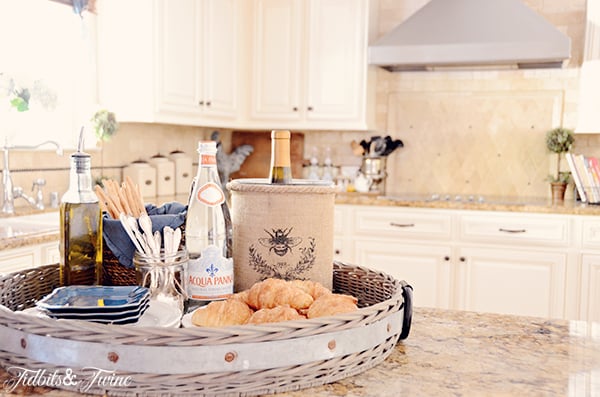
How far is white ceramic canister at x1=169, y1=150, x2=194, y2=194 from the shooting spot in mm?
3973

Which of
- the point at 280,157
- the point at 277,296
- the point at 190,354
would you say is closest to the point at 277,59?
the point at 280,157

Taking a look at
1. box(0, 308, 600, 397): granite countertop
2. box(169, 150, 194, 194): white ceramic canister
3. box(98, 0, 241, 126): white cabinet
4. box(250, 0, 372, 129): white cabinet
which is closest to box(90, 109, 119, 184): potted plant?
box(98, 0, 241, 126): white cabinet

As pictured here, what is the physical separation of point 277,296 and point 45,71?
8.98 feet

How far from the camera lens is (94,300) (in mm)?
936

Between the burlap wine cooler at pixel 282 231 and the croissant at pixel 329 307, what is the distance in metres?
0.17

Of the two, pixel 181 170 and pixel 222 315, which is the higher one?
pixel 181 170

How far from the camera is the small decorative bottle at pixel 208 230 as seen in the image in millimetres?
1104

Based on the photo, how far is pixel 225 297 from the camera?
110 cm

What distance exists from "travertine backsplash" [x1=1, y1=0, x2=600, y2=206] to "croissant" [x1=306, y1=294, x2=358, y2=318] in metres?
2.86

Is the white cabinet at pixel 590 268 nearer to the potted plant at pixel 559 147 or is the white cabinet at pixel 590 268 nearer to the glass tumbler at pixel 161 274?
the potted plant at pixel 559 147

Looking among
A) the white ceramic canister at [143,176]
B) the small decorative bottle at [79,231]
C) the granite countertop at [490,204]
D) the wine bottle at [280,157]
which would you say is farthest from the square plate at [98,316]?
the granite countertop at [490,204]

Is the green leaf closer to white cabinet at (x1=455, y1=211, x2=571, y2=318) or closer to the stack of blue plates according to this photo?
the stack of blue plates

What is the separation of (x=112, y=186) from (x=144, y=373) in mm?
487

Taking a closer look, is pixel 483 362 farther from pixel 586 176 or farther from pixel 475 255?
pixel 586 176
